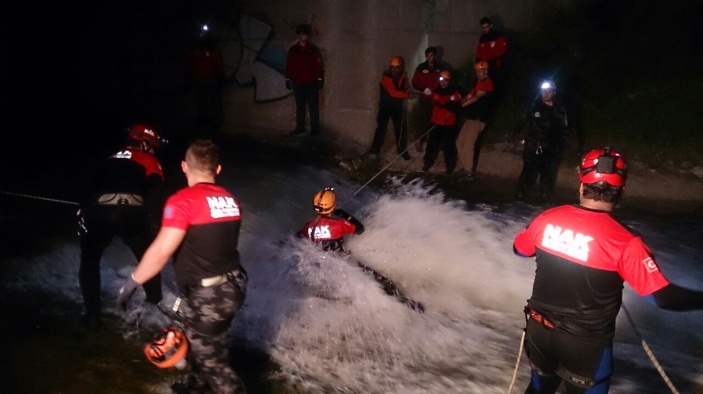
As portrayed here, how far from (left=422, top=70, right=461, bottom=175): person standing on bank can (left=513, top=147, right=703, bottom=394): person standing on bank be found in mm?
7166

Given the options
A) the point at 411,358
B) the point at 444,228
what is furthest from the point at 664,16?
the point at 411,358

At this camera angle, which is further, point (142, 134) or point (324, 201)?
point (324, 201)

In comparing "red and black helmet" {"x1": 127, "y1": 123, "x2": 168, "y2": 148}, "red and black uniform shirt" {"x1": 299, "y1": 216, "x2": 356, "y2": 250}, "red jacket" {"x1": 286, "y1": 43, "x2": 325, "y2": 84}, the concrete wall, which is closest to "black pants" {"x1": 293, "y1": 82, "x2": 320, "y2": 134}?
"red jacket" {"x1": 286, "y1": 43, "x2": 325, "y2": 84}

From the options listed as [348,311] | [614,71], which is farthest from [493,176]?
[348,311]

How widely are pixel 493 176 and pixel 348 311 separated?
594 centimetres

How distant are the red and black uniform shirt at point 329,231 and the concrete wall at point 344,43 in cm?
609

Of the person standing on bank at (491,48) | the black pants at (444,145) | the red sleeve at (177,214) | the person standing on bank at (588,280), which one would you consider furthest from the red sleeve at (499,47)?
the red sleeve at (177,214)

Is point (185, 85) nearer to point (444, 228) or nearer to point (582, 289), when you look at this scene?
point (444, 228)

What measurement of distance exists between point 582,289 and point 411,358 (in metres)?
2.34

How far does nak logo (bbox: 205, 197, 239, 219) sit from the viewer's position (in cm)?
329

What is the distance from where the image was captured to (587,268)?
2982 millimetres

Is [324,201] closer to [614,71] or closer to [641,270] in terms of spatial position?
[641,270]

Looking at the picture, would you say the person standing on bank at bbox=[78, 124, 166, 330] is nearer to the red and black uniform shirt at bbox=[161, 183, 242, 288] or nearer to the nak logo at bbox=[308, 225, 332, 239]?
the red and black uniform shirt at bbox=[161, 183, 242, 288]

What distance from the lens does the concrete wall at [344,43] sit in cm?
1173
